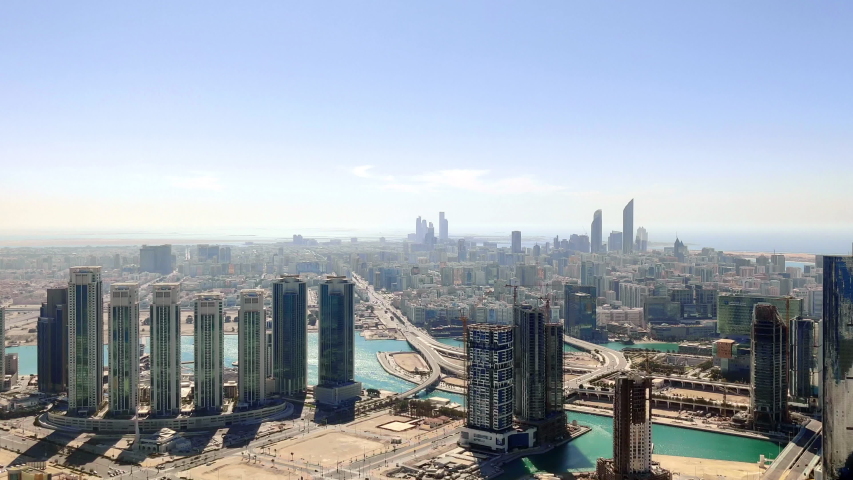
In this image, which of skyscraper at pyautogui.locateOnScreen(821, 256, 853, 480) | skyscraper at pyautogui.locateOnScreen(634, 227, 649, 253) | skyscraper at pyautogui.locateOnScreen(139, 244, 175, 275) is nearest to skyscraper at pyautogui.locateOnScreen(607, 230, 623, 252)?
skyscraper at pyautogui.locateOnScreen(634, 227, 649, 253)

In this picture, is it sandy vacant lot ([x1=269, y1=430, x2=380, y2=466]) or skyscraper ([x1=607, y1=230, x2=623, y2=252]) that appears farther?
skyscraper ([x1=607, y1=230, x2=623, y2=252])

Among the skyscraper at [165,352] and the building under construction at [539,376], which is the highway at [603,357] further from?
the skyscraper at [165,352]

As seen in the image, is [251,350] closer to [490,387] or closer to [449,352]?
[490,387]

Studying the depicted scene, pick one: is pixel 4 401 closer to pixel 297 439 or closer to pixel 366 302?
pixel 297 439

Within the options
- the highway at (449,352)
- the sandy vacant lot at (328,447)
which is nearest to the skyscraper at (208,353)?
the sandy vacant lot at (328,447)

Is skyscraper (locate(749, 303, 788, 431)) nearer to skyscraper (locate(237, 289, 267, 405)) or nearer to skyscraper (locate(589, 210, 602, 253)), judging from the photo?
skyscraper (locate(237, 289, 267, 405))
